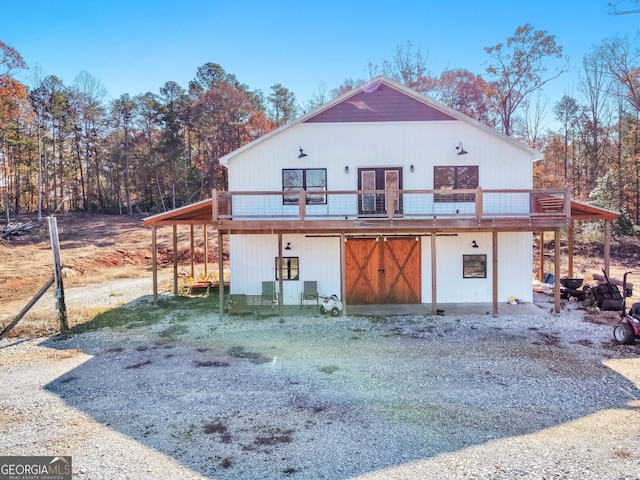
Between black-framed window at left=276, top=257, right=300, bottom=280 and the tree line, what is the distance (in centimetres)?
2209

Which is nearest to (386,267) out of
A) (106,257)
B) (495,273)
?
(495,273)

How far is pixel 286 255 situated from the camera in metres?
13.2

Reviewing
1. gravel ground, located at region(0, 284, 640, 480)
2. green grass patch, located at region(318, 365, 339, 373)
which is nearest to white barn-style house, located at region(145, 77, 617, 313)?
gravel ground, located at region(0, 284, 640, 480)

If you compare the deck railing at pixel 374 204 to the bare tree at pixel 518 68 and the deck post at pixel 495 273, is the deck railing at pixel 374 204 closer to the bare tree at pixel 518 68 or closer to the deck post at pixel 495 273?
the deck post at pixel 495 273

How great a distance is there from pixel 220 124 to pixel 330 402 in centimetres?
3270

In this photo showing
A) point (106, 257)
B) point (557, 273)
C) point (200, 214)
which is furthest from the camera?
point (106, 257)

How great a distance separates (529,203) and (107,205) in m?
38.4

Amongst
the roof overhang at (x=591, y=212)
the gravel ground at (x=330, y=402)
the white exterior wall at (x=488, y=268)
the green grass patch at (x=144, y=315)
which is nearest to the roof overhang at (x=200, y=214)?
the roof overhang at (x=591, y=212)

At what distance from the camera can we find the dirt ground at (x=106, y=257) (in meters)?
18.0

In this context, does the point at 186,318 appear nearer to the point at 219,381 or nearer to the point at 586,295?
the point at 219,381

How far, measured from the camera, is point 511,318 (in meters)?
11.5

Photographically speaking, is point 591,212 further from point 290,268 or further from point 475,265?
point 290,268

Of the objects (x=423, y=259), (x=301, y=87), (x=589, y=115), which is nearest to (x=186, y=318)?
(x=423, y=259)

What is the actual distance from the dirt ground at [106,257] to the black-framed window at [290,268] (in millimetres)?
6865
